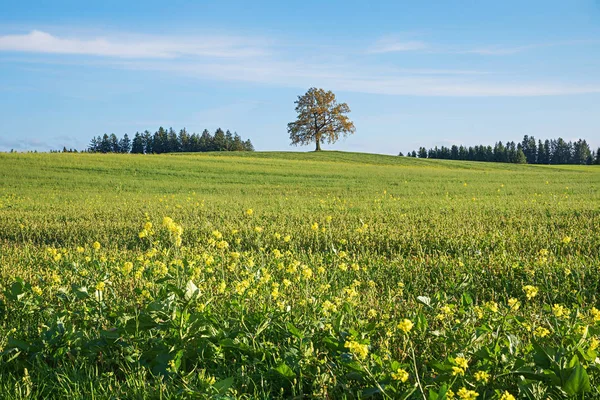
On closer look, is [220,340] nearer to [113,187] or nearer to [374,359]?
[374,359]

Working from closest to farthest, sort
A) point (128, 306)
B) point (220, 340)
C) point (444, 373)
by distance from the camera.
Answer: point (444, 373) < point (220, 340) < point (128, 306)

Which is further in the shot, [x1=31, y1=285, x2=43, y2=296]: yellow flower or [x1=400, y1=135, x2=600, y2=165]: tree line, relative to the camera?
[x1=400, y1=135, x2=600, y2=165]: tree line

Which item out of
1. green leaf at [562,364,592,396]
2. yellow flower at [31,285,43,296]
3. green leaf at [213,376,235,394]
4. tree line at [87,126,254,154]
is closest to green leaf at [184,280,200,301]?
green leaf at [213,376,235,394]

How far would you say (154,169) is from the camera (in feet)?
111

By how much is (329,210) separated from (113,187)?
639 inches

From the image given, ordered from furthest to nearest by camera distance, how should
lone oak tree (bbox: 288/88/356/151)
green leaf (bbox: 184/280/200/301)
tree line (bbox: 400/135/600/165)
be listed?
tree line (bbox: 400/135/600/165) < lone oak tree (bbox: 288/88/356/151) < green leaf (bbox: 184/280/200/301)

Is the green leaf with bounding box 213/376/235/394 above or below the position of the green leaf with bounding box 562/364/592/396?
below

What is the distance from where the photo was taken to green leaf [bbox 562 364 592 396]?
2.29 metres

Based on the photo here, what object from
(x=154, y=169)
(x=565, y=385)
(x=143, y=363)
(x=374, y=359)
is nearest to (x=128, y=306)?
(x=143, y=363)

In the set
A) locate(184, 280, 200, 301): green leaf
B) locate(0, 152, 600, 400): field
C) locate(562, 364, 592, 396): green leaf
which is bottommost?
locate(0, 152, 600, 400): field

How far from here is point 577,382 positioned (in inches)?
90.6

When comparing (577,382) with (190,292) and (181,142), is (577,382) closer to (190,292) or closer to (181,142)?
(190,292)

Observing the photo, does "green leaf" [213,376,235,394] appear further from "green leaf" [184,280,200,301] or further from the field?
"green leaf" [184,280,200,301]

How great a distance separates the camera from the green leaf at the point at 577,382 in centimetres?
Answer: 229
